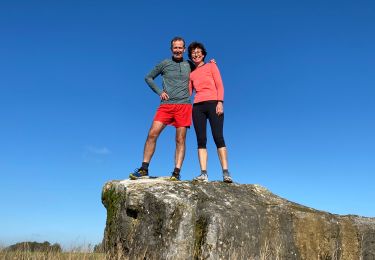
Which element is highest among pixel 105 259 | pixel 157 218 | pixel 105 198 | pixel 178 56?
pixel 178 56

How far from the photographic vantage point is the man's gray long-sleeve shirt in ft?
31.1

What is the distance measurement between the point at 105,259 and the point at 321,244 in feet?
14.5

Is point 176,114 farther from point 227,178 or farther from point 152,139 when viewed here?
point 227,178

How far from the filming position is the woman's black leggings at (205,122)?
934 centimetres

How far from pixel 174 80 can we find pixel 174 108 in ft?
2.10

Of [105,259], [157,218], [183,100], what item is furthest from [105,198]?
[183,100]

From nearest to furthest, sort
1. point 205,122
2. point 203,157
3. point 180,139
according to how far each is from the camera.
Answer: point 203,157 → point 205,122 → point 180,139

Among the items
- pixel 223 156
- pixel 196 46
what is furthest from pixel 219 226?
pixel 196 46

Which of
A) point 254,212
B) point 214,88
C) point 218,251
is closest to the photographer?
point 218,251

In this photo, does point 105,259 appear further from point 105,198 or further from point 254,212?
point 254,212

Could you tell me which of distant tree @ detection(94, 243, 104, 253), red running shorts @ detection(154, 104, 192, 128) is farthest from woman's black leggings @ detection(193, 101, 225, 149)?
distant tree @ detection(94, 243, 104, 253)

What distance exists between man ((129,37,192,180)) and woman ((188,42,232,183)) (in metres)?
0.21

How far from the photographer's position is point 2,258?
28.0 ft

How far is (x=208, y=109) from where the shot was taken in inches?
368
